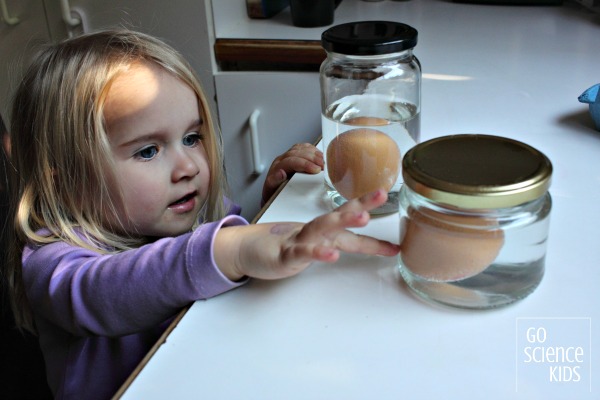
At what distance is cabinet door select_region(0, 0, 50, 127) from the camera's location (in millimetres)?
1695

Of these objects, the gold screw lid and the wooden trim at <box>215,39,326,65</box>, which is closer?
the gold screw lid

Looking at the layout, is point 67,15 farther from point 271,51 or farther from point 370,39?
point 370,39

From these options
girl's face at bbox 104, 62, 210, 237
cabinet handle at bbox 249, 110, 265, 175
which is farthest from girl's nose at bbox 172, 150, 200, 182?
cabinet handle at bbox 249, 110, 265, 175

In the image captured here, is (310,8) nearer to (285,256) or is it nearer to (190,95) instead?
(190,95)

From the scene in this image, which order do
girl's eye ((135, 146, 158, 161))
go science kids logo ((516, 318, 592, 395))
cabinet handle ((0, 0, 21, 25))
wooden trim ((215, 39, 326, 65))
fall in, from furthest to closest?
1. cabinet handle ((0, 0, 21, 25))
2. wooden trim ((215, 39, 326, 65))
3. girl's eye ((135, 146, 158, 161))
4. go science kids logo ((516, 318, 592, 395))

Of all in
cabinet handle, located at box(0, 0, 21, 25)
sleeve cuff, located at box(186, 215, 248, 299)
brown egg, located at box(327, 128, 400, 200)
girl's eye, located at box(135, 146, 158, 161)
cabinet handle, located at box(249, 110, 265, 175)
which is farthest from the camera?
cabinet handle, located at box(0, 0, 21, 25)

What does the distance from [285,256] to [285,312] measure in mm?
50

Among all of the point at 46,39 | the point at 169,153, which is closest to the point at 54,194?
the point at 169,153

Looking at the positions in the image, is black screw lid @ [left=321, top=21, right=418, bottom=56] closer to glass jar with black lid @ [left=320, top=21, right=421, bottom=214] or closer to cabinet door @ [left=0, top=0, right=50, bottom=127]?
glass jar with black lid @ [left=320, top=21, right=421, bottom=214]

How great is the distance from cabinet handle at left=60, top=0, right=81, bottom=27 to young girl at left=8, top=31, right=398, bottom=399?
2.63ft

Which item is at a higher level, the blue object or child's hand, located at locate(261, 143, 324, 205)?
the blue object

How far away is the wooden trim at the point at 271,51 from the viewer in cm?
144

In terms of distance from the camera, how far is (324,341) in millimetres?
554

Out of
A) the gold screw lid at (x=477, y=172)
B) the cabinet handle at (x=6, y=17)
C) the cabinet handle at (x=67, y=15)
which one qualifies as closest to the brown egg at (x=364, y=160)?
the gold screw lid at (x=477, y=172)
